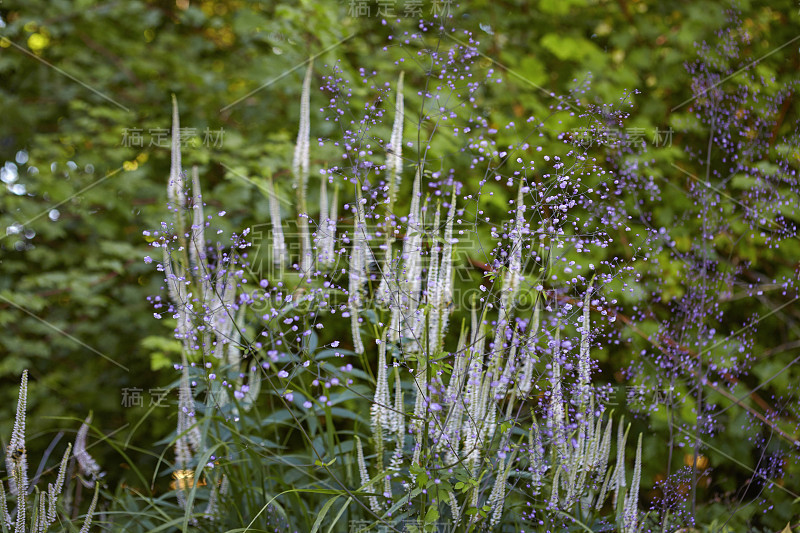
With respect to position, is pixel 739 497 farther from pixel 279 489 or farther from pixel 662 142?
pixel 662 142

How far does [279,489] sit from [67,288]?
206cm


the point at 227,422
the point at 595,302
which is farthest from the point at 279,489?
the point at 595,302

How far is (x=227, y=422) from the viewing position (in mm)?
2086

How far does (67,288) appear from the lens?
138 inches

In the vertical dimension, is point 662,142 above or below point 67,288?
above

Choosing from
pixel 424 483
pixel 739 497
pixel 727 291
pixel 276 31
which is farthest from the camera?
pixel 276 31

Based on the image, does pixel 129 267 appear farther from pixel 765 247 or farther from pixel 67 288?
pixel 765 247

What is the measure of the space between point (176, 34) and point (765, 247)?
4.24 meters

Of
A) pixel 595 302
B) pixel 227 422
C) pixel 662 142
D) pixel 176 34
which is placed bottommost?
pixel 227 422

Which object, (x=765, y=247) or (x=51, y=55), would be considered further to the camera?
(x=51, y=55)

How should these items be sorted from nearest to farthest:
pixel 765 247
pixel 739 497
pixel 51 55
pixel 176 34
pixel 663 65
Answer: pixel 739 497, pixel 765 247, pixel 663 65, pixel 51 55, pixel 176 34

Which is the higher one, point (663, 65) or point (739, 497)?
point (663, 65)

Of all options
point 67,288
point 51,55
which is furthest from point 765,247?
point 51,55

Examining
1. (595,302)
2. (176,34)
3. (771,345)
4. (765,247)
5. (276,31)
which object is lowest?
(771,345)
